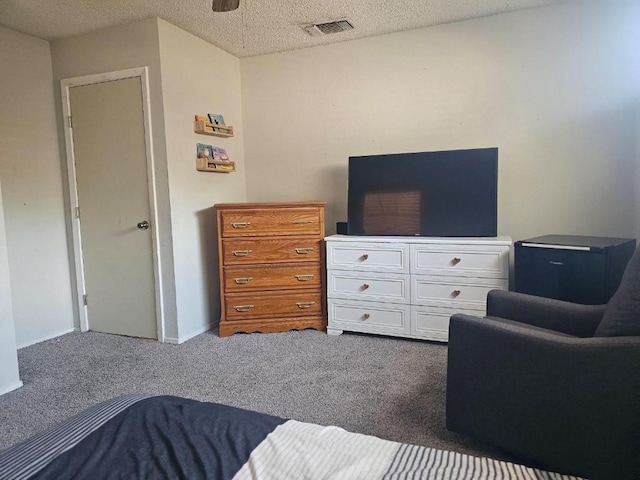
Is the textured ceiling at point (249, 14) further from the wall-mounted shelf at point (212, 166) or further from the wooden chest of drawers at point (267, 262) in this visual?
the wooden chest of drawers at point (267, 262)

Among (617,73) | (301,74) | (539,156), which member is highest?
(301,74)

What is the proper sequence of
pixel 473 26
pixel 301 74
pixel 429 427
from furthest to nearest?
pixel 301 74, pixel 473 26, pixel 429 427

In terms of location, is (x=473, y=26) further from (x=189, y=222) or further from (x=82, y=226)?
(x=82, y=226)

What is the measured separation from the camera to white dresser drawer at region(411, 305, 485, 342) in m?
3.13

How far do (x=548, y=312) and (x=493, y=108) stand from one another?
1923mm

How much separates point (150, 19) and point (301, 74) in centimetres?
137

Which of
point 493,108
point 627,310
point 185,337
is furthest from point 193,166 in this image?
point 627,310

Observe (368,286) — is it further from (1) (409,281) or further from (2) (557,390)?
(2) (557,390)

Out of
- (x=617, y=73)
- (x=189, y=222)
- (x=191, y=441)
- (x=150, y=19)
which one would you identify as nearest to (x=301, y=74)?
(x=150, y=19)

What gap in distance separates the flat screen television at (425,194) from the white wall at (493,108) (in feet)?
0.98

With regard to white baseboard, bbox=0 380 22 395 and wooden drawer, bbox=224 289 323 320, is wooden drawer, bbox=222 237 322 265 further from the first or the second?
white baseboard, bbox=0 380 22 395

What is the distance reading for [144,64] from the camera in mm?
3264

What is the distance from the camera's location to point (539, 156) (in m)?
3.23

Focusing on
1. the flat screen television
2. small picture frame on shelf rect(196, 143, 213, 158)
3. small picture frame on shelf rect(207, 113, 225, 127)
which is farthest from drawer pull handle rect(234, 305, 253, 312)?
small picture frame on shelf rect(207, 113, 225, 127)
